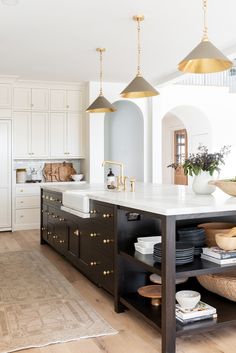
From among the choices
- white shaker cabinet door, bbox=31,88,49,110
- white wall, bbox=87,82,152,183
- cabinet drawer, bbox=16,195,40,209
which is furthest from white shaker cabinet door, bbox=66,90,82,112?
cabinet drawer, bbox=16,195,40,209

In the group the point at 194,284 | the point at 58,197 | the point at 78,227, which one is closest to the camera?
the point at 194,284

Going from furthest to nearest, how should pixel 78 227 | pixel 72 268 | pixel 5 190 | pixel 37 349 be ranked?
pixel 5 190 → pixel 72 268 → pixel 78 227 → pixel 37 349

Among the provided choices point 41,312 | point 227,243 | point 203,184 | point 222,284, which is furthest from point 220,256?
point 41,312

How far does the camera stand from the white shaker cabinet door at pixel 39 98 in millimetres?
7293

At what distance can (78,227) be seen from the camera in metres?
4.00

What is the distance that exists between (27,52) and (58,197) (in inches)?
88.3

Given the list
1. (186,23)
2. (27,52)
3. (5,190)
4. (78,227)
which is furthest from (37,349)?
(5,190)

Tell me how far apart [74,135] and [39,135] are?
2.20 feet

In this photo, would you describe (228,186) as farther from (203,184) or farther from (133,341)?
(133,341)

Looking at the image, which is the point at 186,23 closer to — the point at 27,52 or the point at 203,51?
the point at 203,51

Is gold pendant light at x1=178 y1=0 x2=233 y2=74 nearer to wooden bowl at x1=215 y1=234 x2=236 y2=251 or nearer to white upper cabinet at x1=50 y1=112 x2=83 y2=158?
wooden bowl at x1=215 y1=234 x2=236 y2=251

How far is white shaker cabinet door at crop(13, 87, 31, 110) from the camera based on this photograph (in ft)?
23.4

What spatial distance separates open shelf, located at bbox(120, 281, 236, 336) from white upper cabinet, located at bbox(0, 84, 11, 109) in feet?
16.3

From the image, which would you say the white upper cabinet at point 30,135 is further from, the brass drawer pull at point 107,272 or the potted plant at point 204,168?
the potted plant at point 204,168
